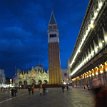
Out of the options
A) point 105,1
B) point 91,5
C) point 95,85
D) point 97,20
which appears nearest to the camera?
point 95,85

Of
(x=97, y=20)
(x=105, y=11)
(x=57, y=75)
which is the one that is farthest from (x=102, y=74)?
(x=57, y=75)

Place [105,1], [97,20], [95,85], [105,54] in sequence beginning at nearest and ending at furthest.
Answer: [95,85]
[105,1]
[105,54]
[97,20]

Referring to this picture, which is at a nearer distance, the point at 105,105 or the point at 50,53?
the point at 105,105

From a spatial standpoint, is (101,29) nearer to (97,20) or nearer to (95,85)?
(97,20)

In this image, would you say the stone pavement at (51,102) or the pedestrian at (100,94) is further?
the stone pavement at (51,102)

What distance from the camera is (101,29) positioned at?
5794 cm

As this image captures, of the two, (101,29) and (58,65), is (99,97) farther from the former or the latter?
(58,65)

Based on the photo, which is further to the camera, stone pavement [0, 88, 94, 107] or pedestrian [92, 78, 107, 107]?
stone pavement [0, 88, 94, 107]

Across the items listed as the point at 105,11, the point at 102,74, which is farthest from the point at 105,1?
the point at 102,74

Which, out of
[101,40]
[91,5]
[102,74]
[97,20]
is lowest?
[102,74]

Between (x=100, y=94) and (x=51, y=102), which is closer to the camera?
(x=100, y=94)

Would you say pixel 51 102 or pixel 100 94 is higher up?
pixel 100 94

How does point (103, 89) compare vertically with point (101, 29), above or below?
below

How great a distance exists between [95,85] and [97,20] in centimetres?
5079
